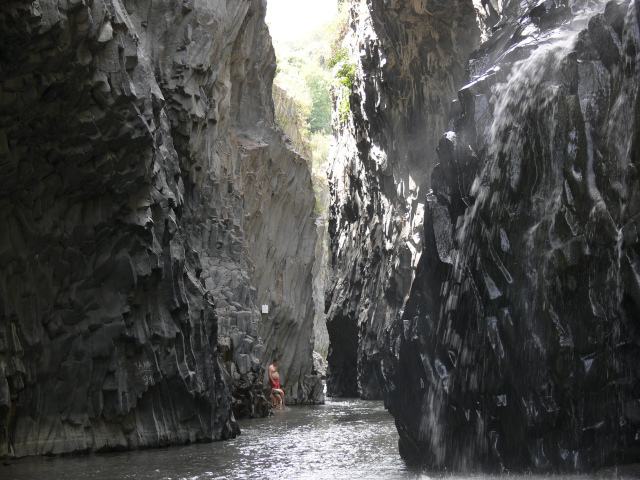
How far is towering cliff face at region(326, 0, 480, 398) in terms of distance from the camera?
2128 cm

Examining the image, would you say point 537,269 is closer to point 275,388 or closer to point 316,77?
point 275,388

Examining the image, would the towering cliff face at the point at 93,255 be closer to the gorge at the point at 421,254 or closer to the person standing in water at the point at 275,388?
the gorge at the point at 421,254

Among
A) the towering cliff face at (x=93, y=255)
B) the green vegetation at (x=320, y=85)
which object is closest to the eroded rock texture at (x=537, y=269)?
the towering cliff face at (x=93, y=255)

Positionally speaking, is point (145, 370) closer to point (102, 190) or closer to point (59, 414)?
point (59, 414)

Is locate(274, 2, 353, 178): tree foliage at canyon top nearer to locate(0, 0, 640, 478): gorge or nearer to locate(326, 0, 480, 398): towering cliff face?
locate(326, 0, 480, 398): towering cliff face

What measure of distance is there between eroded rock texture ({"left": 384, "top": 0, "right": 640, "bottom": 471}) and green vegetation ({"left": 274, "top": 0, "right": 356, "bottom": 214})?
62.6ft

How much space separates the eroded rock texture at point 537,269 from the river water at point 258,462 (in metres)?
0.62

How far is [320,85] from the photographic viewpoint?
178ft

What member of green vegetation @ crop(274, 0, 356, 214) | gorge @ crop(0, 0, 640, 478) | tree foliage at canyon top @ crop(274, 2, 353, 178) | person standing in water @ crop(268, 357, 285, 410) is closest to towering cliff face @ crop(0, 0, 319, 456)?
gorge @ crop(0, 0, 640, 478)

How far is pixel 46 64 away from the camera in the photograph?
8570 millimetres

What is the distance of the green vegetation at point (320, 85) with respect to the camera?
1167 inches

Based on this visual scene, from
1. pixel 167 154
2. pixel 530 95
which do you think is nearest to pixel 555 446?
pixel 530 95

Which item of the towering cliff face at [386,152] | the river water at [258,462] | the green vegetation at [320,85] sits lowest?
the river water at [258,462]

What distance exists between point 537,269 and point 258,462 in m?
4.36
